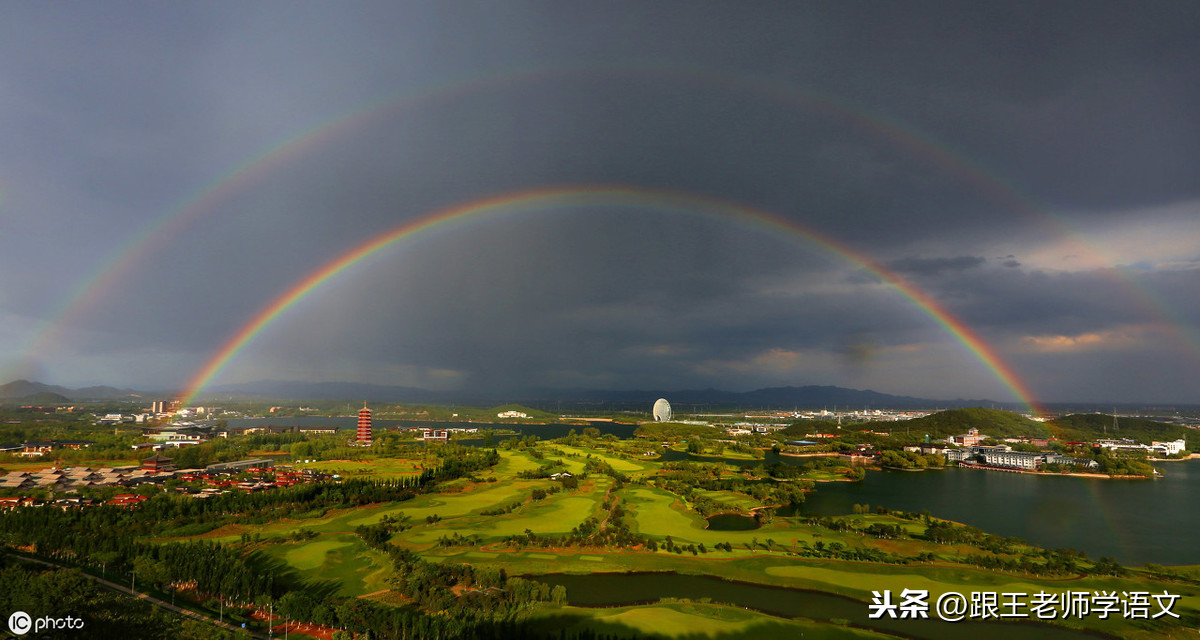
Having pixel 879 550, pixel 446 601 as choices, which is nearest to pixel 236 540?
pixel 446 601

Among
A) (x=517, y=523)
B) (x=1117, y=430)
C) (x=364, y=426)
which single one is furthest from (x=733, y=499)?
(x=1117, y=430)

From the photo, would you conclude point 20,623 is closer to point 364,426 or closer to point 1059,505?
point 1059,505

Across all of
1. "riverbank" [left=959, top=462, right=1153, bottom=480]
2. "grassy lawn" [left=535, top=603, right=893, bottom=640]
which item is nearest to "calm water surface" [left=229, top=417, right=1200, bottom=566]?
"riverbank" [left=959, top=462, right=1153, bottom=480]

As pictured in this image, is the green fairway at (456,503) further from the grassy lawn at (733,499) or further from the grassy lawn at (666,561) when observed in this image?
the grassy lawn at (733,499)

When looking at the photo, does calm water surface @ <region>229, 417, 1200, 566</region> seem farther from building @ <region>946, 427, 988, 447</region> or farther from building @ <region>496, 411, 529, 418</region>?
building @ <region>496, 411, 529, 418</region>

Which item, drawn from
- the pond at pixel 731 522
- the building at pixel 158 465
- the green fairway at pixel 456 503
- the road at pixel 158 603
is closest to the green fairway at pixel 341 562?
the green fairway at pixel 456 503
